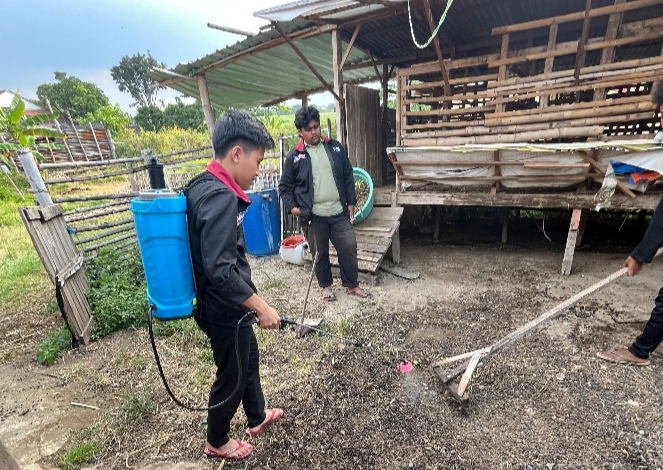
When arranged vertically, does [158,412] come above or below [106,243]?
below

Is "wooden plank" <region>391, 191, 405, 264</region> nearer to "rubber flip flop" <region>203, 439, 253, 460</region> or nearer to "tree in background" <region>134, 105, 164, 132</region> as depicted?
"rubber flip flop" <region>203, 439, 253, 460</region>

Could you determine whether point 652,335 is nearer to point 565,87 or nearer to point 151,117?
point 565,87

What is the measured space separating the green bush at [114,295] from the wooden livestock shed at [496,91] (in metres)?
3.38

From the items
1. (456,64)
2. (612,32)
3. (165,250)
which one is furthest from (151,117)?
(165,250)

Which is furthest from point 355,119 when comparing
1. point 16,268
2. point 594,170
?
point 16,268

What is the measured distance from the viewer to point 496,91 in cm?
459

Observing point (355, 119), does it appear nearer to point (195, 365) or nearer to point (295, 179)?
point (295, 179)

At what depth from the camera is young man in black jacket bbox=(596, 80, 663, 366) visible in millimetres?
2468

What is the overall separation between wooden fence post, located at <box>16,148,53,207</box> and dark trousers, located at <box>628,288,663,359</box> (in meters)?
5.23

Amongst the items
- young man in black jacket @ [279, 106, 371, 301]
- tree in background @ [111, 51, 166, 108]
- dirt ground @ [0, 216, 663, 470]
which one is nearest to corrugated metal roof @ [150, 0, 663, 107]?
young man in black jacket @ [279, 106, 371, 301]

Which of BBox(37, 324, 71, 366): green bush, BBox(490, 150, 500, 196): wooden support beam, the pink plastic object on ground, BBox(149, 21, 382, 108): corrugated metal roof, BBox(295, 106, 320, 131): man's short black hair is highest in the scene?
BBox(149, 21, 382, 108): corrugated metal roof

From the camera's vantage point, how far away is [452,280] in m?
4.69

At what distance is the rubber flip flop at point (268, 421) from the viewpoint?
2283 millimetres

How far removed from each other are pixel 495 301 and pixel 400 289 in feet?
3.53
